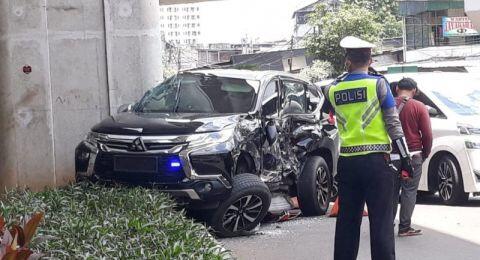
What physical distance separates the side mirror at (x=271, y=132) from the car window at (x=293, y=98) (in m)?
0.60

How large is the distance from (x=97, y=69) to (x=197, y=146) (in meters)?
3.49

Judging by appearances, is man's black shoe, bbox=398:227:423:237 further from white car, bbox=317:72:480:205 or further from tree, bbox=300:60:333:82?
tree, bbox=300:60:333:82

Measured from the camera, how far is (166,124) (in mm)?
7945

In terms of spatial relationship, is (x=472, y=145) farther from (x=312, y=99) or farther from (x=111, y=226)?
(x=111, y=226)

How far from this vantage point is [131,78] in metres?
10.8

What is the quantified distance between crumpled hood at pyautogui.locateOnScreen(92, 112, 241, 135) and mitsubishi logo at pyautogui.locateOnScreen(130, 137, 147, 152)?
0.08 metres

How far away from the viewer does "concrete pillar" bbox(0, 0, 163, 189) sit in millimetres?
10242

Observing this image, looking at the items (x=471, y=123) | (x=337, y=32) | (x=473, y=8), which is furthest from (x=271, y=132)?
(x=337, y=32)

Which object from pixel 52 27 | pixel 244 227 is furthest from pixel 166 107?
pixel 52 27

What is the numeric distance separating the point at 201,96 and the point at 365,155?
11.9ft

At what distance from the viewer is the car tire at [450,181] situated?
10.2 m

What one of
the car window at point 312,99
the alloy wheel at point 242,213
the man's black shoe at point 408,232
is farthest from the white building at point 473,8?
the alloy wheel at point 242,213

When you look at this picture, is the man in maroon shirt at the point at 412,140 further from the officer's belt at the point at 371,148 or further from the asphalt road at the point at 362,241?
the officer's belt at the point at 371,148

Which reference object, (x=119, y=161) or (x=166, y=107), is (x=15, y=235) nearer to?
(x=119, y=161)
